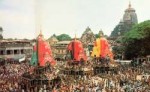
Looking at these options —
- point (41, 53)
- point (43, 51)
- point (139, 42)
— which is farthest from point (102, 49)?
point (139, 42)

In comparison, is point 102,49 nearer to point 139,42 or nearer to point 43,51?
point 43,51

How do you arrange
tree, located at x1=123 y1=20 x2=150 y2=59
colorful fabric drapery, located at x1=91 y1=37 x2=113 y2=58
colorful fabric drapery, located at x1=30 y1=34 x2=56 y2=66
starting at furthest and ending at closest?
tree, located at x1=123 y1=20 x2=150 y2=59 < colorful fabric drapery, located at x1=91 y1=37 x2=113 y2=58 < colorful fabric drapery, located at x1=30 y1=34 x2=56 y2=66

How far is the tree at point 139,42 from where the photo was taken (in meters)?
56.1

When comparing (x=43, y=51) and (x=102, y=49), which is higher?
(x=102, y=49)

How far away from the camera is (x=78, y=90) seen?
2791cm

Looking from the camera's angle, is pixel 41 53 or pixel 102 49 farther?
pixel 102 49

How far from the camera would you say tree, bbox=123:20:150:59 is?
5609 centimetres

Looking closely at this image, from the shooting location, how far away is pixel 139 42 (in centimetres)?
5669

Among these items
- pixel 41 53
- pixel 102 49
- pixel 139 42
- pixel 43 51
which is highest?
pixel 139 42

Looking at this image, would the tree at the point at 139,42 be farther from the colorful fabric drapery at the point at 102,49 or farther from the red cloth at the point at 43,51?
the red cloth at the point at 43,51

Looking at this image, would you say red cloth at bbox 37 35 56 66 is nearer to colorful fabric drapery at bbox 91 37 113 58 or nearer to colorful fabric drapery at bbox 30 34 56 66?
colorful fabric drapery at bbox 30 34 56 66

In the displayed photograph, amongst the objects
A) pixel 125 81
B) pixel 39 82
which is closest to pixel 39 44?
pixel 39 82

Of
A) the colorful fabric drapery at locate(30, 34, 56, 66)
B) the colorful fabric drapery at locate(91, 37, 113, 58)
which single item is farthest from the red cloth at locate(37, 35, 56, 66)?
the colorful fabric drapery at locate(91, 37, 113, 58)

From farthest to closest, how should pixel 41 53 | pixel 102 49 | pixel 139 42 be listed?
pixel 139 42, pixel 102 49, pixel 41 53
